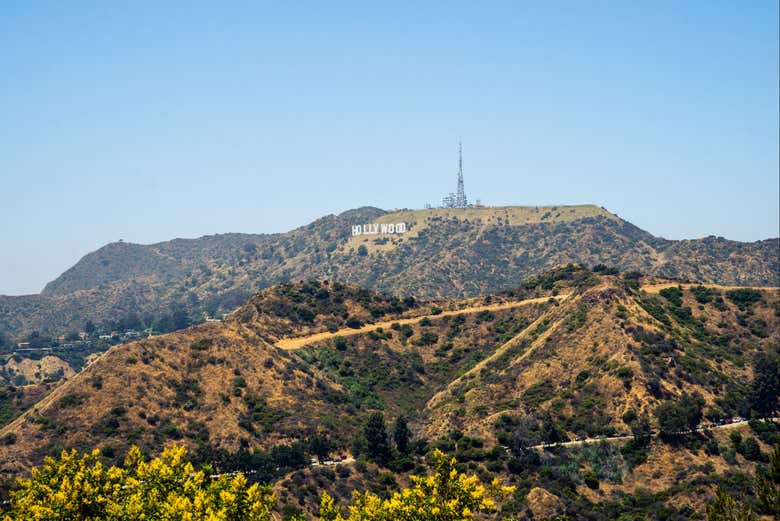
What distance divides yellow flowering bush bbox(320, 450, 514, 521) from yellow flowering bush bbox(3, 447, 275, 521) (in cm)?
622

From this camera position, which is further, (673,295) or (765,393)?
(673,295)

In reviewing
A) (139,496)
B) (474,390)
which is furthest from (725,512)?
(474,390)

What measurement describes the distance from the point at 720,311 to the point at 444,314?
6273 centimetres

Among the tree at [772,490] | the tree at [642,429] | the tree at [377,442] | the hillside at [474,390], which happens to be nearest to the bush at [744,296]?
the hillside at [474,390]

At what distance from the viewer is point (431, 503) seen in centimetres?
5234

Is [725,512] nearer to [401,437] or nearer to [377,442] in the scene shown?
[377,442]

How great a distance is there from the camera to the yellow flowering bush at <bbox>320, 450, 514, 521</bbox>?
51.8 metres

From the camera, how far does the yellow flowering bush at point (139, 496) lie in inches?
1998

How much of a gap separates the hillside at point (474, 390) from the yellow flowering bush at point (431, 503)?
46.6 metres

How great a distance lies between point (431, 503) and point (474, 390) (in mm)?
90374

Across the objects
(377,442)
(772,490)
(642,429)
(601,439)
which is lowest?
(601,439)

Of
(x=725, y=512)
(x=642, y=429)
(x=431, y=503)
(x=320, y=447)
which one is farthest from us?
(x=320, y=447)

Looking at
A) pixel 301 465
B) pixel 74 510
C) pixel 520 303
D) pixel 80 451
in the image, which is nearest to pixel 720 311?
pixel 520 303

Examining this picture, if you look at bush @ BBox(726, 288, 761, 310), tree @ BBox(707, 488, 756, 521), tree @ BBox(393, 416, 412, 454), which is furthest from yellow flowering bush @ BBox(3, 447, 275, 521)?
bush @ BBox(726, 288, 761, 310)
